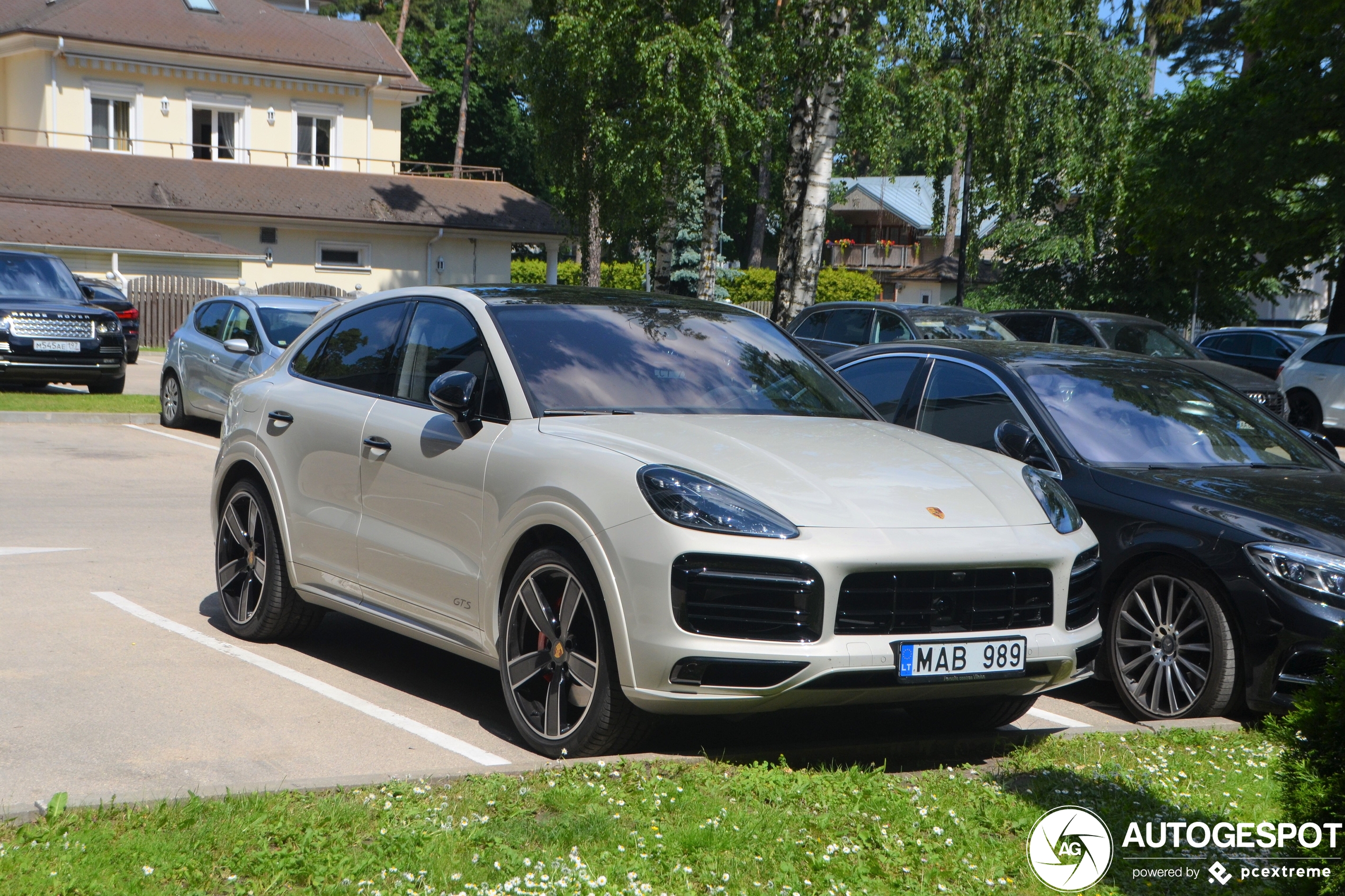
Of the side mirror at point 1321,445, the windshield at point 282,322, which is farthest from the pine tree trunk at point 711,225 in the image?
the side mirror at point 1321,445

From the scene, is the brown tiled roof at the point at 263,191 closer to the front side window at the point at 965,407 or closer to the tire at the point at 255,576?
the tire at the point at 255,576

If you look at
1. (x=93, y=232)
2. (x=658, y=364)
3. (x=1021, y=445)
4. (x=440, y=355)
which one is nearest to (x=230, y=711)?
(x=440, y=355)

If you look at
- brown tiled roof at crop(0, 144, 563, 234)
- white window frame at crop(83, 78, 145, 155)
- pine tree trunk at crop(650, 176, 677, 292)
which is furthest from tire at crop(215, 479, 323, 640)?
white window frame at crop(83, 78, 145, 155)

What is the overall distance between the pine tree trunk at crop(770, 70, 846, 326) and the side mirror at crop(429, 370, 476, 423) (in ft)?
Result: 44.2

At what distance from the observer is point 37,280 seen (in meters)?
20.6

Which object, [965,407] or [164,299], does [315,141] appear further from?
[965,407]

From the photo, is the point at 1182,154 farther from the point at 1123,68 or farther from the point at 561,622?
the point at 561,622

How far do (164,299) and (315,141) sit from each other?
42.8ft

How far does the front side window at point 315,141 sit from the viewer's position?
159 ft

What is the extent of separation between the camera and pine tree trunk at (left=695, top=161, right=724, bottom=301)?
1023 inches

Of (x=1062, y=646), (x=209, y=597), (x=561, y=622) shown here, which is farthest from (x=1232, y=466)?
(x=209, y=597)

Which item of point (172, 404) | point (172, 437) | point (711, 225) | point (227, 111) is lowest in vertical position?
point (172, 437)

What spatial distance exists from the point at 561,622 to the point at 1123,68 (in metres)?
22.8

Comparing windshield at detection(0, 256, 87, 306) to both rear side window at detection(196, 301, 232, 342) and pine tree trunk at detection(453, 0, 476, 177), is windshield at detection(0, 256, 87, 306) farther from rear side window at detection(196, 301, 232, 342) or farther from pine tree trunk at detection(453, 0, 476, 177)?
pine tree trunk at detection(453, 0, 476, 177)
